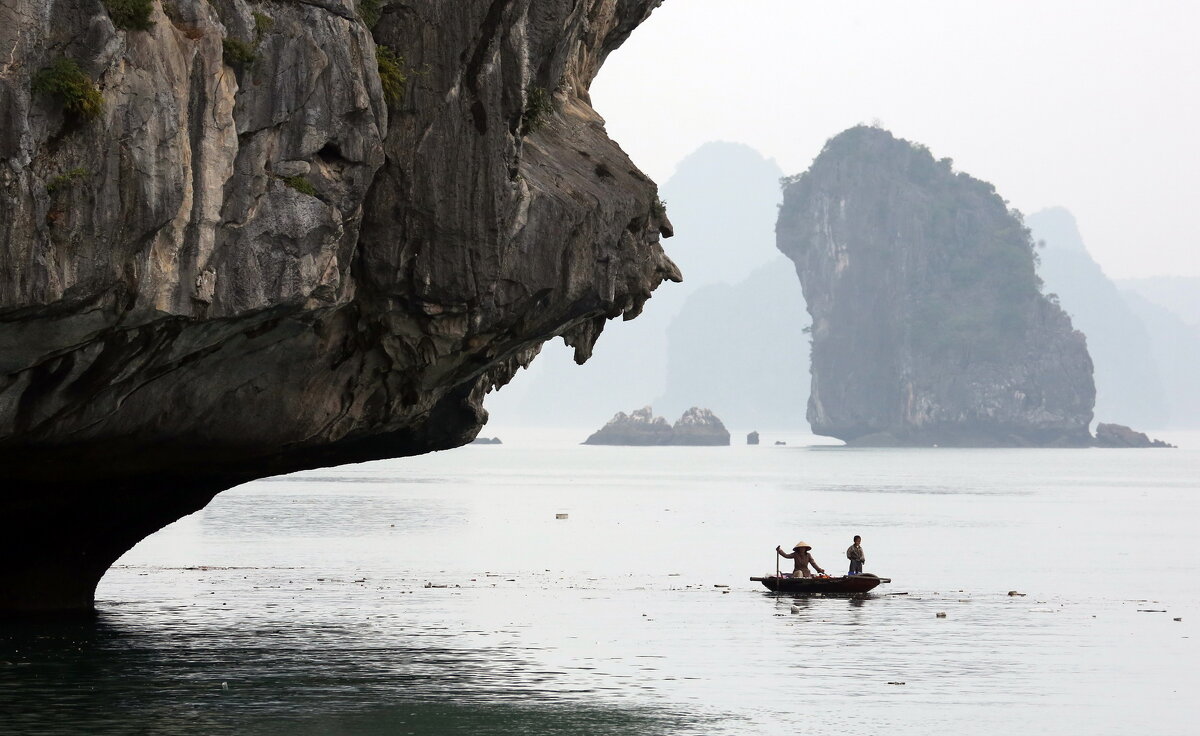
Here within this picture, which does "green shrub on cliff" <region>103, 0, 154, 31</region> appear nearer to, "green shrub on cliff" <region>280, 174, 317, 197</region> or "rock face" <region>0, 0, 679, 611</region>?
"rock face" <region>0, 0, 679, 611</region>

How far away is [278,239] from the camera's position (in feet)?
82.1

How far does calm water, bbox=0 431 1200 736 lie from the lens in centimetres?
2792

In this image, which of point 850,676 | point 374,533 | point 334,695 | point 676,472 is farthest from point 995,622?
point 676,472

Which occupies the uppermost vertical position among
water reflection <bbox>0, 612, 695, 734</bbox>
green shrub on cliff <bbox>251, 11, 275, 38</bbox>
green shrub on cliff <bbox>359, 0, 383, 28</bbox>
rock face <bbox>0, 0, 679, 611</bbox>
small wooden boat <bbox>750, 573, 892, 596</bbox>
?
green shrub on cliff <bbox>359, 0, 383, 28</bbox>

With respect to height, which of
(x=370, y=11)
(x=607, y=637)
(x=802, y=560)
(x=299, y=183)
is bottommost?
(x=607, y=637)

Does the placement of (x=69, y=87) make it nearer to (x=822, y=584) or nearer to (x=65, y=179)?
(x=65, y=179)

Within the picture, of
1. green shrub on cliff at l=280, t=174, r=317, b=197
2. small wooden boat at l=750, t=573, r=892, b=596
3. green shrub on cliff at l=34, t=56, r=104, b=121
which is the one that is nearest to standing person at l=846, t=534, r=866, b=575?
small wooden boat at l=750, t=573, r=892, b=596

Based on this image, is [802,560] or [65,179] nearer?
[65,179]

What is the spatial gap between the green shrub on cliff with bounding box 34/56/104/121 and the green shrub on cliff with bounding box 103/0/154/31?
3.78ft

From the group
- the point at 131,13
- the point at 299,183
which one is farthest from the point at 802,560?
the point at 131,13

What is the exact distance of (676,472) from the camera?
619 feet

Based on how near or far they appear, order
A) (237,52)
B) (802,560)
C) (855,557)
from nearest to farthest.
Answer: (237,52) < (802,560) < (855,557)

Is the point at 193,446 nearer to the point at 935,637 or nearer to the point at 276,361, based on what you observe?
the point at 276,361

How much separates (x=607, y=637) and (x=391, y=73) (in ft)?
53.7
